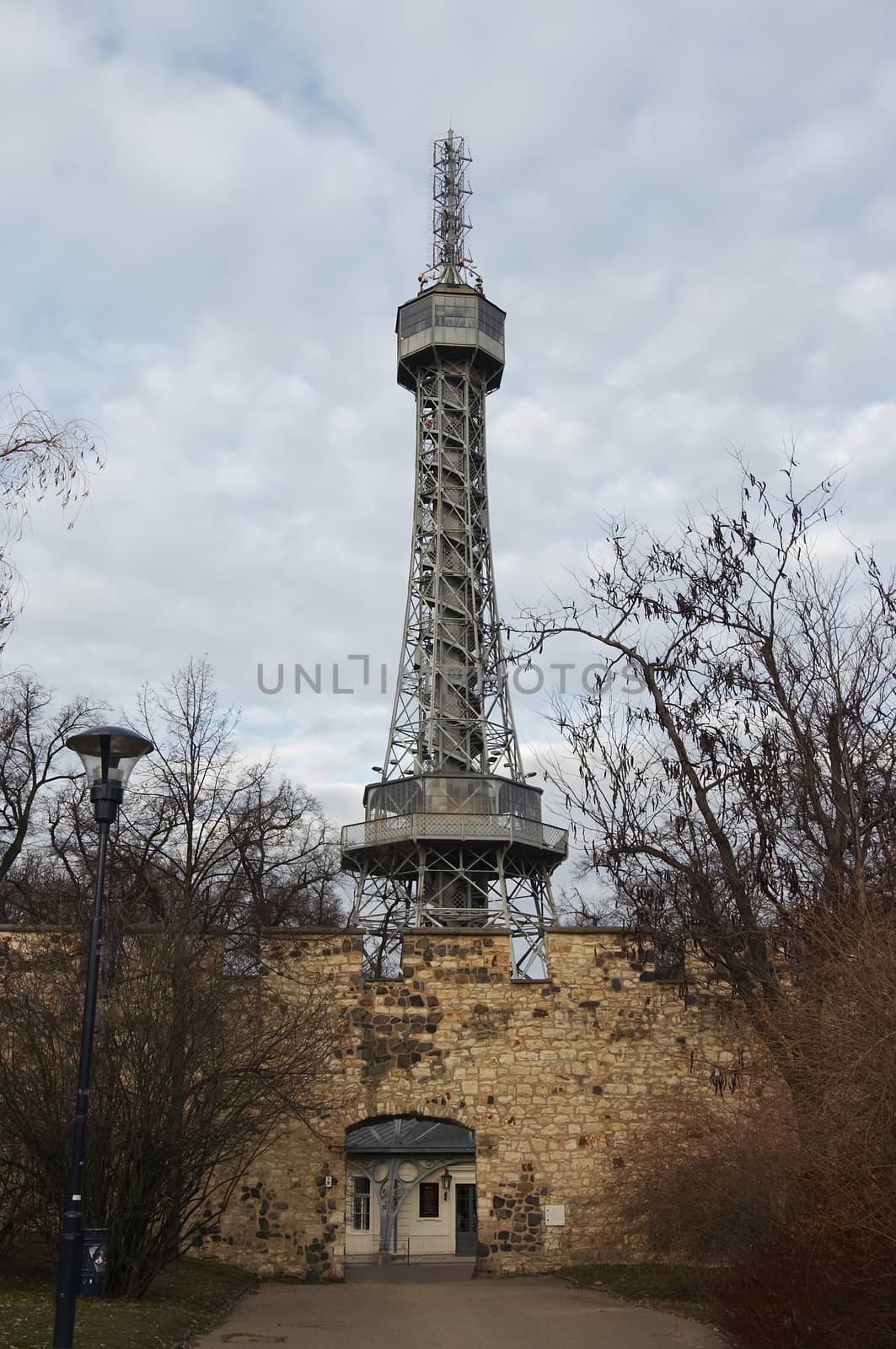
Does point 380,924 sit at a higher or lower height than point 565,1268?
higher

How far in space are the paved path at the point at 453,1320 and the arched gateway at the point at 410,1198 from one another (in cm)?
1673

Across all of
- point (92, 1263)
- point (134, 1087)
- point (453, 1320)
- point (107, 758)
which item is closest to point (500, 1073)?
point (453, 1320)

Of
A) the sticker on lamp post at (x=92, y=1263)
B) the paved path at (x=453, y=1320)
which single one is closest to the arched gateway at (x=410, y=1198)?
the paved path at (x=453, y=1320)

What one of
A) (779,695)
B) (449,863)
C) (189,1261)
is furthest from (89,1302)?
(449,863)

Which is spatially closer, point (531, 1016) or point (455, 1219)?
point (531, 1016)

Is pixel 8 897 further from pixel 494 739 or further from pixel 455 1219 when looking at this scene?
pixel 494 739

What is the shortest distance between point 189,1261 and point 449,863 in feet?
90.1

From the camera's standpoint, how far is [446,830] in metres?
40.3

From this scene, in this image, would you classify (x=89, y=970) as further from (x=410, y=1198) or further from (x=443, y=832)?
(x=443, y=832)

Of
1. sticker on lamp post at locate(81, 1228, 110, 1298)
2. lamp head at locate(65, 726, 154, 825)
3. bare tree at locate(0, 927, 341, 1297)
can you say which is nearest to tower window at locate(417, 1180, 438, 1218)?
bare tree at locate(0, 927, 341, 1297)

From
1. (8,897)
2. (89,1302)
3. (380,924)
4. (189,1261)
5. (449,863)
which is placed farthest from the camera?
(449,863)

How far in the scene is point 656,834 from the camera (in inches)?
496

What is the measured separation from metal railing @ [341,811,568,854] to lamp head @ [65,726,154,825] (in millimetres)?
31759

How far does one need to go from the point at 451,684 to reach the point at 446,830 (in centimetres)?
929
